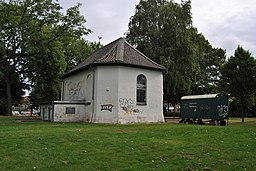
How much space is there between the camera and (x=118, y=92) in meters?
25.8

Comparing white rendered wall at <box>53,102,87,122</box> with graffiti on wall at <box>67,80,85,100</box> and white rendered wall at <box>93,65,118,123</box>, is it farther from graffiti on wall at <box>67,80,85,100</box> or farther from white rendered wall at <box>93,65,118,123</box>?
white rendered wall at <box>93,65,118,123</box>

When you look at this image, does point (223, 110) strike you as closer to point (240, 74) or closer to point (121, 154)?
point (240, 74)

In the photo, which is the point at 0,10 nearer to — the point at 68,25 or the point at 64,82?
the point at 68,25

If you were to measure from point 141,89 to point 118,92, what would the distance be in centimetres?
259

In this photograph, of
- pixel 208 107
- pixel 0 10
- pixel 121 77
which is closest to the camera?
pixel 0 10

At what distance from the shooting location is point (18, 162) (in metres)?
8.72

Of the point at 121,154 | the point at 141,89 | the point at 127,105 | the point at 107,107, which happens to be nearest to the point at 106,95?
the point at 107,107

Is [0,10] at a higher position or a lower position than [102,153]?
higher

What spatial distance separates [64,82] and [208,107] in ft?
59.6

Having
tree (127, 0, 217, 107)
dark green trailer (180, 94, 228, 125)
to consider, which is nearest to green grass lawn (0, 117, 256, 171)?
dark green trailer (180, 94, 228, 125)

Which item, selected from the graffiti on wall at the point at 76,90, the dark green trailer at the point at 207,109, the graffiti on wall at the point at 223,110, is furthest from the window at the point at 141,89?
the graffiti on wall at the point at 223,110

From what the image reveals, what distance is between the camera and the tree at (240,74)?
32.0m

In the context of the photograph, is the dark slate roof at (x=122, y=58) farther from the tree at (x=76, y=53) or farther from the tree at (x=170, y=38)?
the tree at (x=76, y=53)

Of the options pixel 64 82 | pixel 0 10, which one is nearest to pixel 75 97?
pixel 64 82
